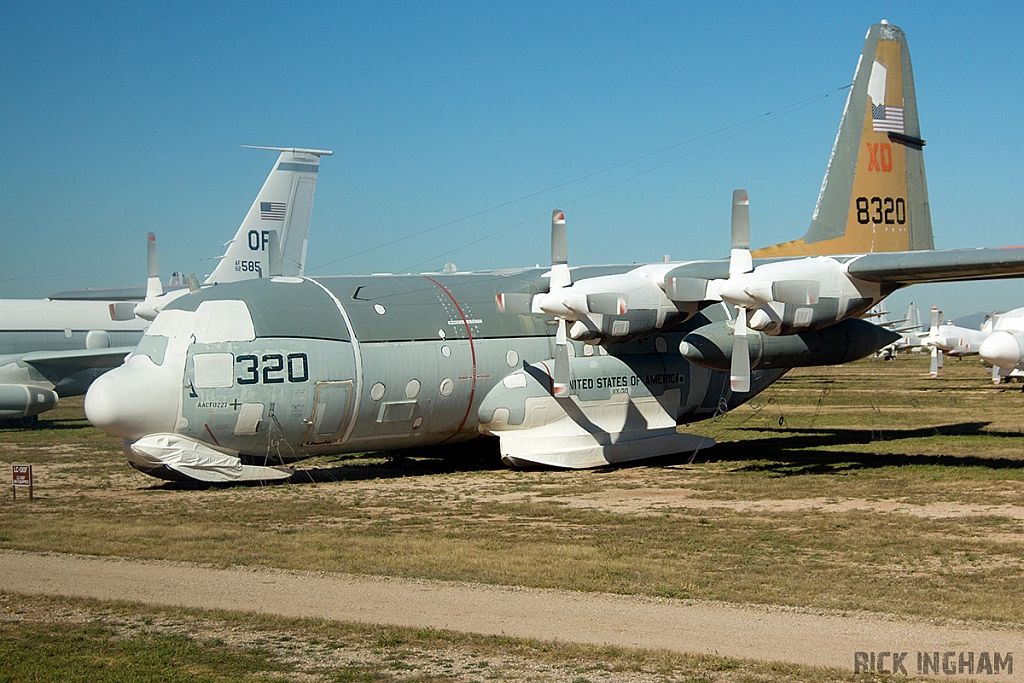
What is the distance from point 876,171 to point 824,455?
20.2 ft

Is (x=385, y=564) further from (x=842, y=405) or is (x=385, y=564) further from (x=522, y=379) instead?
(x=842, y=405)

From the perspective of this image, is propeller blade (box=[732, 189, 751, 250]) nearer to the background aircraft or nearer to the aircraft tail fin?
the aircraft tail fin

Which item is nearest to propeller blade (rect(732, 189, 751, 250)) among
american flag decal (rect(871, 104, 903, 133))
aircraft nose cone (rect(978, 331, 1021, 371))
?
american flag decal (rect(871, 104, 903, 133))

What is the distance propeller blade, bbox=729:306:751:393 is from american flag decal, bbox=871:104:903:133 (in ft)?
23.4

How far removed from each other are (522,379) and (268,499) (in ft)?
17.6

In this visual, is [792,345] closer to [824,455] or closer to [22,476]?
[824,455]

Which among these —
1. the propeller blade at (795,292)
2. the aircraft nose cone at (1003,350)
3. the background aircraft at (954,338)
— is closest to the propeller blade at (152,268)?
the propeller blade at (795,292)

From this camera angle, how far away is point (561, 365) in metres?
19.0

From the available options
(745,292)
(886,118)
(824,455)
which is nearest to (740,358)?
(745,292)

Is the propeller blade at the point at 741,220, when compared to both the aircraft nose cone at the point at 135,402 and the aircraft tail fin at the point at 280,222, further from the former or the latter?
the aircraft tail fin at the point at 280,222

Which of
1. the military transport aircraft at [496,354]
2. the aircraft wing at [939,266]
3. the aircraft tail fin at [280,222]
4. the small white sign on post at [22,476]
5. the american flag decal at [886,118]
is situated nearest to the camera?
the small white sign on post at [22,476]

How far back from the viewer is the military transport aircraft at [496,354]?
672 inches

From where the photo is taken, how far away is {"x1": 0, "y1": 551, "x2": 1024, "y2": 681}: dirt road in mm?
8180

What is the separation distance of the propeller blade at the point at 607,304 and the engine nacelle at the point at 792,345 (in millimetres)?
1475
